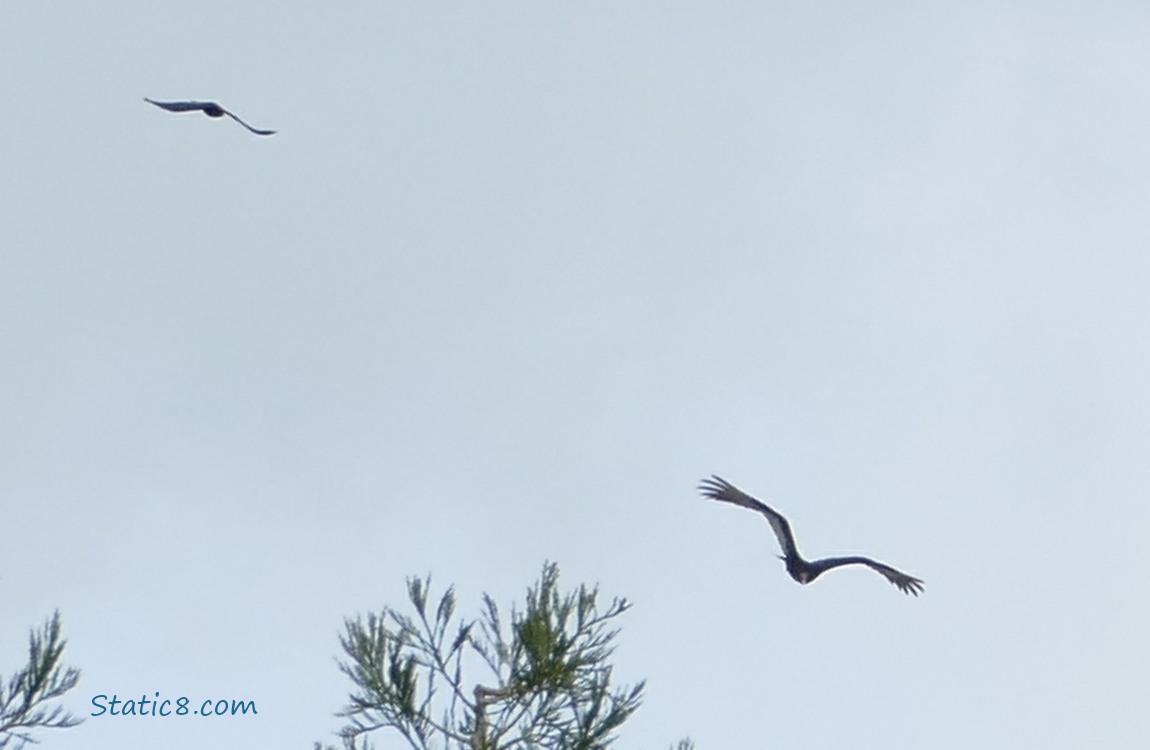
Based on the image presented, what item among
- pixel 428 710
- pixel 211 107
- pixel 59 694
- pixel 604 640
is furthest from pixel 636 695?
pixel 211 107

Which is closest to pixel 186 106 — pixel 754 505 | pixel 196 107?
pixel 196 107

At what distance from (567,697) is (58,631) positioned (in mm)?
4625

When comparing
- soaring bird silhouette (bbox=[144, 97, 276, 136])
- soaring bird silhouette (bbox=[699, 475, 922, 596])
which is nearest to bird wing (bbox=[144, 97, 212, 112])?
soaring bird silhouette (bbox=[144, 97, 276, 136])

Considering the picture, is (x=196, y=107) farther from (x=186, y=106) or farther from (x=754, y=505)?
(x=754, y=505)

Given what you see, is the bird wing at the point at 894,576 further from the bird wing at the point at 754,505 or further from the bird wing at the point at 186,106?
the bird wing at the point at 186,106

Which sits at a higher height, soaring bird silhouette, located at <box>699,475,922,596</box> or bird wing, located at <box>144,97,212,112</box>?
bird wing, located at <box>144,97,212,112</box>

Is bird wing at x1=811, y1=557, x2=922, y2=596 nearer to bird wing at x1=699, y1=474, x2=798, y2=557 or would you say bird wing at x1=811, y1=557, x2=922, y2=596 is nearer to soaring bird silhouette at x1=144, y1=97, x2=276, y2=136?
bird wing at x1=699, y1=474, x2=798, y2=557

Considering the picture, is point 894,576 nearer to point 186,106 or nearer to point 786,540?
point 786,540

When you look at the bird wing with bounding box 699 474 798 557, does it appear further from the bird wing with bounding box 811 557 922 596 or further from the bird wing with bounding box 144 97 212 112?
the bird wing with bounding box 144 97 212 112

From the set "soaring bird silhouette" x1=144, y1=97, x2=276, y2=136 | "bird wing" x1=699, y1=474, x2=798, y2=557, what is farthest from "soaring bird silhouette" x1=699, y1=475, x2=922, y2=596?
"soaring bird silhouette" x1=144, y1=97, x2=276, y2=136

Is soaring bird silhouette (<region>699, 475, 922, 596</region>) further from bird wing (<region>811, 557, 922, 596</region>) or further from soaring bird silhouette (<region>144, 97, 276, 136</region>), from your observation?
soaring bird silhouette (<region>144, 97, 276, 136</region>)

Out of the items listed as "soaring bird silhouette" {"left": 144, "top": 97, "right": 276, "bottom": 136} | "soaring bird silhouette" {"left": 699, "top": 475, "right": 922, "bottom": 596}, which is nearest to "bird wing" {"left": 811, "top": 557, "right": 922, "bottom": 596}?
"soaring bird silhouette" {"left": 699, "top": 475, "right": 922, "bottom": 596}

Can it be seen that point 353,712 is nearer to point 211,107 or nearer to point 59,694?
point 59,694

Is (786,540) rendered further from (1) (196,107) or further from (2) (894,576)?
(1) (196,107)
